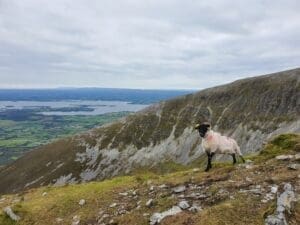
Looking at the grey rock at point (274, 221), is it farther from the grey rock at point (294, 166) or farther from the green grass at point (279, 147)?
the green grass at point (279, 147)

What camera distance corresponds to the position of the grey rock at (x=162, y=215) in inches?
689

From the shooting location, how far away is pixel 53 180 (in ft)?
540

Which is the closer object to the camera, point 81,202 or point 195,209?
point 195,209

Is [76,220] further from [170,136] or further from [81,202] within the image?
[170,136]

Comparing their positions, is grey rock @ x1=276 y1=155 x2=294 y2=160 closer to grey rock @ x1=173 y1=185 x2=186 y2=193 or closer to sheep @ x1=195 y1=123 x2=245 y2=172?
sheep @ x1=195 y1=123 x2=245 y2=172

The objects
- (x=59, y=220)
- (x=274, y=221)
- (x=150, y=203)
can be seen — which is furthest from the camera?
(x=59, y=220)

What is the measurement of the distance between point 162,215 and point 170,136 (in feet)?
522

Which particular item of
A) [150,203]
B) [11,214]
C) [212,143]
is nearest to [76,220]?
[150,203]

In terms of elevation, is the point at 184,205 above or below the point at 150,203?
above

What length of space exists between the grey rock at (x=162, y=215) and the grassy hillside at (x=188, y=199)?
0.31 meters

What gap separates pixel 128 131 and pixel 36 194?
161460 millimetres

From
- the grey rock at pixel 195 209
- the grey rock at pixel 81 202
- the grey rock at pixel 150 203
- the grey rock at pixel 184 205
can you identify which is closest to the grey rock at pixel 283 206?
the grey rock at pixel 195 209

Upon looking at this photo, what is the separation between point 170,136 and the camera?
17662 centimetres

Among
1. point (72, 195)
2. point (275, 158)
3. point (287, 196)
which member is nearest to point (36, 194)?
point (72, 195)
